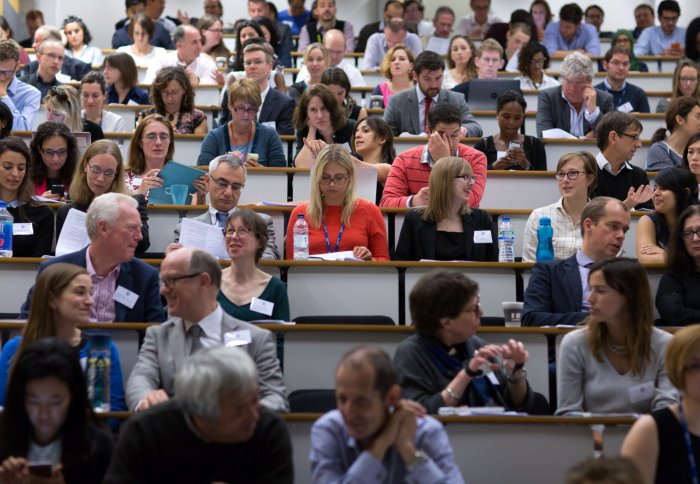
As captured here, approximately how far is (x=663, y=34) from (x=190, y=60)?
516cm

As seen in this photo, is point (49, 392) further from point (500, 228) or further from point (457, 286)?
point (500, 228)

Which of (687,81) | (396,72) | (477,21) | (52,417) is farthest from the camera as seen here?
(477,21)

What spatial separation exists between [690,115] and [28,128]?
4.35 meters

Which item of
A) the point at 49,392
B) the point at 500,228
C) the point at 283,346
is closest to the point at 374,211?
the point at 500,228

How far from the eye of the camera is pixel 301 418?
3.47m

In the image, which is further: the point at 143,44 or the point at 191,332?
the point at 143,44

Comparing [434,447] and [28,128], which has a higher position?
[28,128]

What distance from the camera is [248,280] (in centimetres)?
469

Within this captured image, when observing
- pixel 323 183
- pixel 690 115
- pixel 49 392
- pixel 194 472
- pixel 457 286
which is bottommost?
pixel 194 472

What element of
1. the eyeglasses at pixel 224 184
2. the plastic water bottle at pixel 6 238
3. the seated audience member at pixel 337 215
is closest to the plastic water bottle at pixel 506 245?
the seated audience member at pixel 337 215

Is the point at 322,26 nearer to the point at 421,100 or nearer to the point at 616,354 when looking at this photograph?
the point at 421,100

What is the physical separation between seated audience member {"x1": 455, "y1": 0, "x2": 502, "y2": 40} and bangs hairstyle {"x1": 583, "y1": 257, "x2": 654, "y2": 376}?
9.17m

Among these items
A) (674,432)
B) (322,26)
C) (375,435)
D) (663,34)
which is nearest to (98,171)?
(375,435)

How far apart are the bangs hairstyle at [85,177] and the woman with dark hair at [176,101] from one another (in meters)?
1.97
